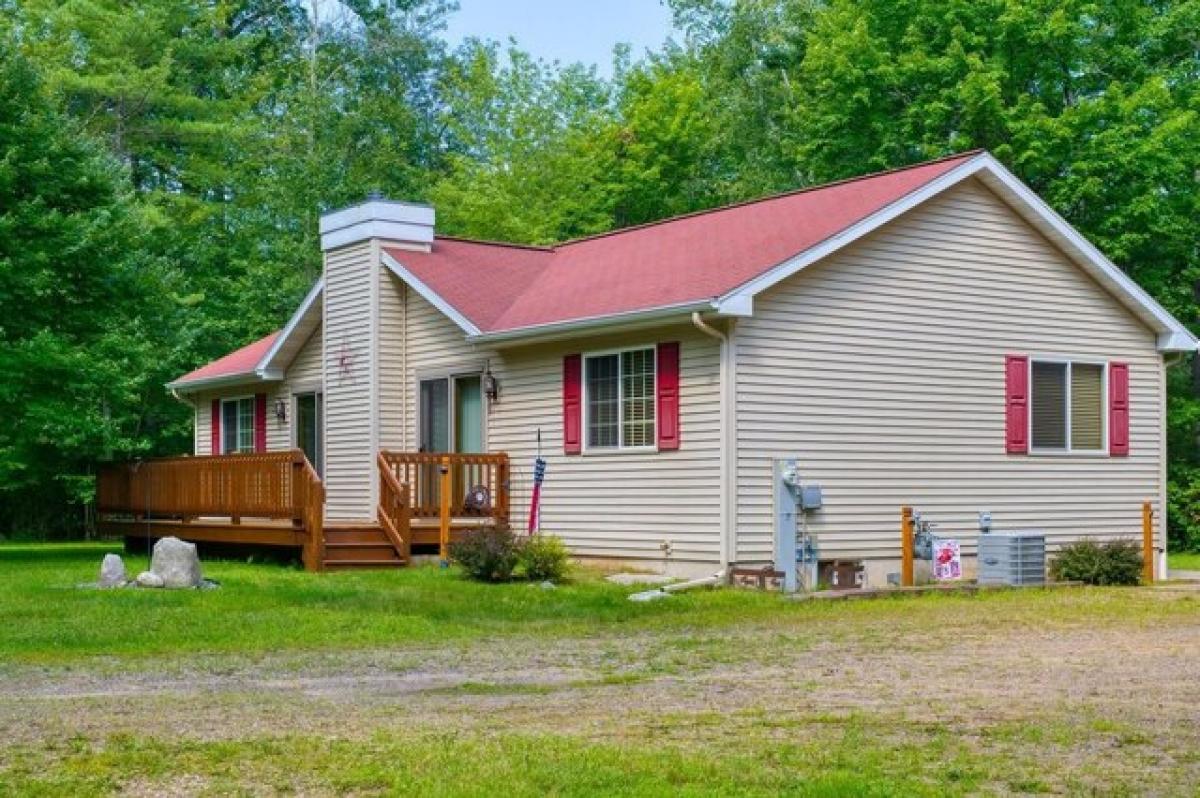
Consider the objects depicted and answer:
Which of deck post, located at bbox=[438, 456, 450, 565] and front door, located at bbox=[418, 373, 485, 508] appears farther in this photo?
front door, located at bbox=[418, 373, 485, 508]

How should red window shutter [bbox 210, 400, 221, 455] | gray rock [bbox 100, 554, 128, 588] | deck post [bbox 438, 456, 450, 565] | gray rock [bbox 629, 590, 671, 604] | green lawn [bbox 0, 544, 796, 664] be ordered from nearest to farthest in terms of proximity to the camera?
green lawn [bbox 0, 544, 796, 664] → gray rock [bbox 629, 590, 671, 604] → gray rock [bbox 100, 554, 128, 588] → deck post [bbox 438, 456, 450, 565] → red window shutter [bbox 210, 400, 221, 455]

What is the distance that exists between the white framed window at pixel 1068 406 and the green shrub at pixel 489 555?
24.2ft

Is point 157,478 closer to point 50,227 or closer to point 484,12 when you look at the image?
point 50,227

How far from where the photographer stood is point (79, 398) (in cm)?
2445

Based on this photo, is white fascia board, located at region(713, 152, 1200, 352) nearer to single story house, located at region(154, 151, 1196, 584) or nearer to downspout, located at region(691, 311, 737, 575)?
single story house, located at region(154, 151, 1196, 584)

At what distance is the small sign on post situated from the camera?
1828 cm

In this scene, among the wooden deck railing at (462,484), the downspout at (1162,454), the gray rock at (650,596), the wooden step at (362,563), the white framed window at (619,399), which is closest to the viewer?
the gray rock at (650,596)

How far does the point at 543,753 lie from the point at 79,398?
1892 cm

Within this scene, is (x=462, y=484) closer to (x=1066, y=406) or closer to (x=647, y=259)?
(x=647, y=259)

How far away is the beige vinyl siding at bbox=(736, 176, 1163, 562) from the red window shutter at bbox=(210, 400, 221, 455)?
45.9 ft

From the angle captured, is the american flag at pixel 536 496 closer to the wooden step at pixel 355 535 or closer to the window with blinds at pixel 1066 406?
the wooden step at pixel 355 535

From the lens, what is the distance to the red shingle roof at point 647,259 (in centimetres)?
1841

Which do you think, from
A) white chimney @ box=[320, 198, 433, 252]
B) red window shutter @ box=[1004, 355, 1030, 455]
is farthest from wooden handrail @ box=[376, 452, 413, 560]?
red window shutter @ box=[1004, 355, 1030, 455]

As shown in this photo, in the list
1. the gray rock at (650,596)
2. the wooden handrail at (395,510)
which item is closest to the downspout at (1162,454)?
the gray rock at (650,596)
